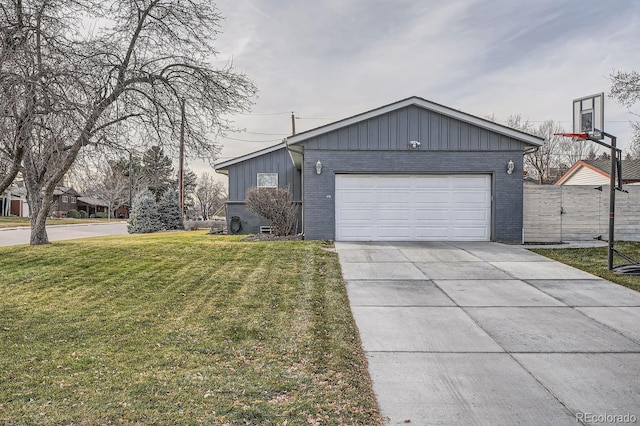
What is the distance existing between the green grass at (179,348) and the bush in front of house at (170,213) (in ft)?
54.4

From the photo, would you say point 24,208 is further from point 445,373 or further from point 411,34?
point 445,373

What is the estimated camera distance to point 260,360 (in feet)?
12.6

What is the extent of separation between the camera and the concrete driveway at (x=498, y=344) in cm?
310

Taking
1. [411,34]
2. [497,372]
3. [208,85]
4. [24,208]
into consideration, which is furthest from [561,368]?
[24,208]

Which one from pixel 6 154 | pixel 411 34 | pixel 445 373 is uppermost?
pixel 411 34

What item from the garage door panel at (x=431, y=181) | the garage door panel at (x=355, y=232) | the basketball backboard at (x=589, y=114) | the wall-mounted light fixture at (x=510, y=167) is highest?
the basketball backboard at (x=589, y=114)

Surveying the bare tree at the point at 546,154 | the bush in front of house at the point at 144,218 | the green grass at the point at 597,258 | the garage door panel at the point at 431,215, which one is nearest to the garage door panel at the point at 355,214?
the garage door panel at the point at 431,215

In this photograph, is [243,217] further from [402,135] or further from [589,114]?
[589,114]

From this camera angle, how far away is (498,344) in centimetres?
440

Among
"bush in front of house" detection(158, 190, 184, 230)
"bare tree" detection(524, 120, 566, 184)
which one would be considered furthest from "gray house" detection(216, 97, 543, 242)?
"bare tree" detection(524, 120, 566, 184)

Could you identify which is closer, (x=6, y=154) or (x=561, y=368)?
(x=561, y=368)

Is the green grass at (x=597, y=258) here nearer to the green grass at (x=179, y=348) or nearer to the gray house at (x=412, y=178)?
the gray house at (x=412, y=178)

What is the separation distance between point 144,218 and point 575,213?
1963 centimetres

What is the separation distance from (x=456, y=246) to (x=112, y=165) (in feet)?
27.7
